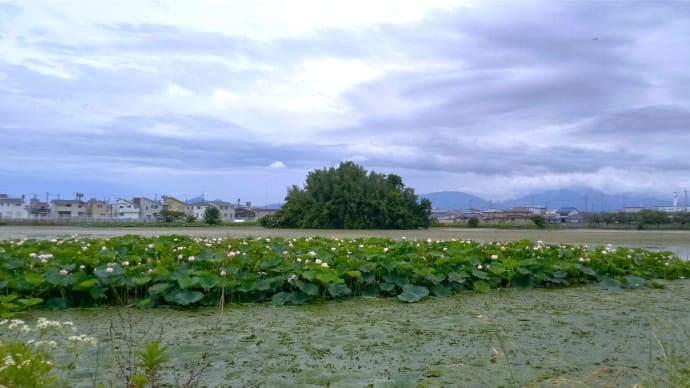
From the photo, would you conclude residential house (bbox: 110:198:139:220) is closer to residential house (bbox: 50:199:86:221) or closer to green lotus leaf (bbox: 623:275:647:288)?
residential house (bbox: 50:199:86:221)

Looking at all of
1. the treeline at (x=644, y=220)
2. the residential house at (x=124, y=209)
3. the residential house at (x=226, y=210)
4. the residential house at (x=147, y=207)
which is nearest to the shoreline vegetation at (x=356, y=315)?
→ the treeline at (x=644, y=220)

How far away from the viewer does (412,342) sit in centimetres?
439

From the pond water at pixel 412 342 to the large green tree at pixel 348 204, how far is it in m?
33.4

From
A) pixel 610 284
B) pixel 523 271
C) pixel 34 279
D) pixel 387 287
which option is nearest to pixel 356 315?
pixel 387 287

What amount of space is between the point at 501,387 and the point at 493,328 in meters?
1.64

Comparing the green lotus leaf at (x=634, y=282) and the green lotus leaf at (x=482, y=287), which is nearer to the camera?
the green lotus leaf at (x=482, y=287)

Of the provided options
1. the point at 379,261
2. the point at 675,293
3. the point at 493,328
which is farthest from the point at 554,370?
the point at 675,293

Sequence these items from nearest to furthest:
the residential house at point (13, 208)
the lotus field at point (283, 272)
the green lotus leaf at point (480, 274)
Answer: the lotus field at point (283, 272) → the green lotus leaf at point (480, 274) → the residential house at point (13, 208)

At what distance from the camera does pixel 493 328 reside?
4891 mm

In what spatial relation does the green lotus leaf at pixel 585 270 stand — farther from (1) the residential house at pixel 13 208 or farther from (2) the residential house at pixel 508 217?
(1) the residential house at pixel 13 208

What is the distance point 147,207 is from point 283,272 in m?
77.7

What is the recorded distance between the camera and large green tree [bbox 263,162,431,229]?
132 ft

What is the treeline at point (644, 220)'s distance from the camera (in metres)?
45.7

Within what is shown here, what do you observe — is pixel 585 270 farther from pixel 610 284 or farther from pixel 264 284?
pixel 264 284
